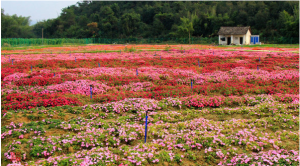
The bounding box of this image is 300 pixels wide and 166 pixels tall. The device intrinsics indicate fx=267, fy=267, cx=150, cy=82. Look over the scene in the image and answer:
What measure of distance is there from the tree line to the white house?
37.4ft

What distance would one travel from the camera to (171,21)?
12144 cm

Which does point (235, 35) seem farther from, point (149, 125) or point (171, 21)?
point (149, 125)

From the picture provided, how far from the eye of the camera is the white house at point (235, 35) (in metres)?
76.9

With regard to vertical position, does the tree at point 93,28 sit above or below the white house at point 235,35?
above

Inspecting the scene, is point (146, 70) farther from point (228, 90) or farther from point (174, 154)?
point (174, 154)

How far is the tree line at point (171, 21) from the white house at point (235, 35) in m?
11.4

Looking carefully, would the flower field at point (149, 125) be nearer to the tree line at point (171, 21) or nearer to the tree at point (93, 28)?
the tree line at point (171, 21)

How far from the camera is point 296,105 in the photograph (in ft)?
38.8

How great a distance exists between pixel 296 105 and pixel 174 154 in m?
7.33

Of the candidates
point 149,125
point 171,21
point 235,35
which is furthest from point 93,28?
point 149,125

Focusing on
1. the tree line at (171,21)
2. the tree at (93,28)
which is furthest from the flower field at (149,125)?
the tree at (93,28)

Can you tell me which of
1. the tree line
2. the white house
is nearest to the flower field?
the white house

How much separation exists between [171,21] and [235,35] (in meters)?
47.6

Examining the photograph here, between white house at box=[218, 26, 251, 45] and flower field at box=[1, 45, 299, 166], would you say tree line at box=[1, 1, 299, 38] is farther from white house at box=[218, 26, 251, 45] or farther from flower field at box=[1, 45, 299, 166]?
flower field at box=[1, 45, 299, 166]
